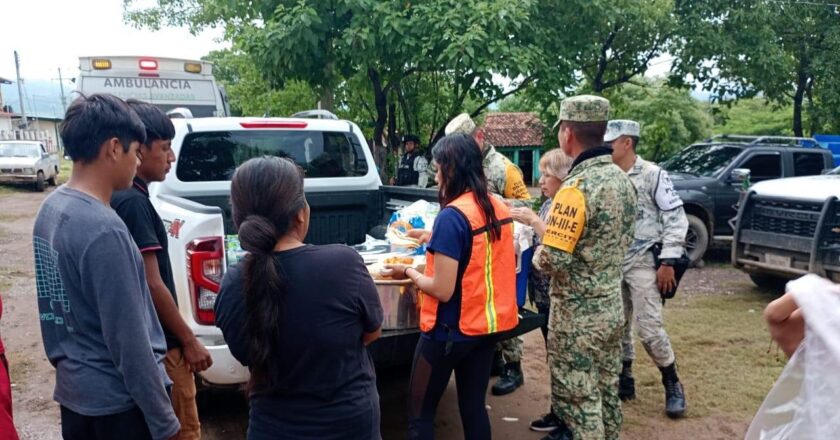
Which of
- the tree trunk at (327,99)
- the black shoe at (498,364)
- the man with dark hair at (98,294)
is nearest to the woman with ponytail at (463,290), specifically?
the man with dark hair at (98,294)

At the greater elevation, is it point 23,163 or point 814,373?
point 23,163

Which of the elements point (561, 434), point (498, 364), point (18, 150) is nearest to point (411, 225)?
point (561, 434)

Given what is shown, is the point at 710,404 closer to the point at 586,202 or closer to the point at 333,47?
the point at 586,202

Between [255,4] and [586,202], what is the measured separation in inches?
307

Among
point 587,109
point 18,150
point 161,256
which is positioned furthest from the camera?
point 18,150

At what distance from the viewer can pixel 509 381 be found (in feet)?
15.9

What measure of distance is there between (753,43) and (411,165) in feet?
23.0

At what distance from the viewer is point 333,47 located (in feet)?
29.6

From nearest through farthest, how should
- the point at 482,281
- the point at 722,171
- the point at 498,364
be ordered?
the point at 482,281 < the point at 498,364 < the point at 722,171

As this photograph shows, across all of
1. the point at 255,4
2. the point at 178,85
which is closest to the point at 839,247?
the point at 255,4

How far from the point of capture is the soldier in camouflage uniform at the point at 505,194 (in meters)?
4.79

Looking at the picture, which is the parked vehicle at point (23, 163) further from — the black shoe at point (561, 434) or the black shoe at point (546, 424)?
the black shoe at point (561, 434)

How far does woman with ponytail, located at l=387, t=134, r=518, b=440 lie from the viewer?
2.90 m

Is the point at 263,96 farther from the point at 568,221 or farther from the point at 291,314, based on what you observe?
the point at 291,314
